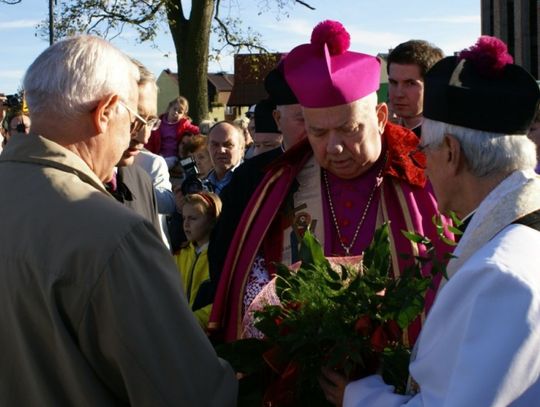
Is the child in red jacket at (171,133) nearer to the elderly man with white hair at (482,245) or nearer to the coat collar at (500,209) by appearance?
the elderly man with white hair at (482,245)

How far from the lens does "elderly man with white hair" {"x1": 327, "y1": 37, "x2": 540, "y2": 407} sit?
1979 mm

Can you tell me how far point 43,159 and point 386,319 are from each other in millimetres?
1092

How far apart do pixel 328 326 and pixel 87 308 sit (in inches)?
28.6

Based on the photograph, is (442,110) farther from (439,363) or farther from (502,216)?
(439,363)

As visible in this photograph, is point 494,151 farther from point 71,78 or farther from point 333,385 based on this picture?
point 71,78

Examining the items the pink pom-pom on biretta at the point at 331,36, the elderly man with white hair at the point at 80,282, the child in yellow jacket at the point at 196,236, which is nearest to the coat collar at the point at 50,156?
the elderly man with white hair at the point at 80,282

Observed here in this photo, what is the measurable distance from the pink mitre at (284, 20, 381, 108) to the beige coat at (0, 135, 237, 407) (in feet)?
4.92

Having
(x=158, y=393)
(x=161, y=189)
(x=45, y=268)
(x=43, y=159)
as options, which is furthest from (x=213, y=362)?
(x=161, y=189)

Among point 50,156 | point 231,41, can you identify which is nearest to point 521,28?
point 231,41

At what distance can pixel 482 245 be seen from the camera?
225 cm

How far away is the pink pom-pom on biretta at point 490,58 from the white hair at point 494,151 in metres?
0.21

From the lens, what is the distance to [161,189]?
6848 millimetres

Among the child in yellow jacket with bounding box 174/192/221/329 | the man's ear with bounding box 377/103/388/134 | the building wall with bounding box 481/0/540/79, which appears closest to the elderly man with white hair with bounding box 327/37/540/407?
the man's ear with bounding box 377/103/388/134

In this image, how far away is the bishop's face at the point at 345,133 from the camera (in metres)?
3.65
